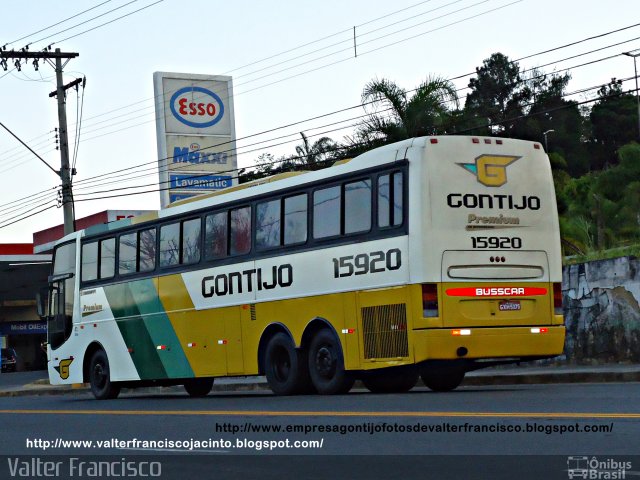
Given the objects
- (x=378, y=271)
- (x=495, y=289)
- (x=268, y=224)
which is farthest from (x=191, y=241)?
(x=495, y=289)

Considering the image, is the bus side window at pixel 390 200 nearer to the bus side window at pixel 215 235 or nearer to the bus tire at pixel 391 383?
the bus tire at pixel 391 383

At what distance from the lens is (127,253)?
24625mm

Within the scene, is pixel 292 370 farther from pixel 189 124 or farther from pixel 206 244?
pixel 189 124

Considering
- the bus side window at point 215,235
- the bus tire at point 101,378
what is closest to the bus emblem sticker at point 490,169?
the bus side window at point 215,235

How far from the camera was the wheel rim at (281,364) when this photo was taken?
20234 mm

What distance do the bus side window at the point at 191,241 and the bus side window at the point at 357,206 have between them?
13.7 ft

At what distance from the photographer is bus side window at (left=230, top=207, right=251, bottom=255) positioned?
69.6ft

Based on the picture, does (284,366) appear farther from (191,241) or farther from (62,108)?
(62,108)

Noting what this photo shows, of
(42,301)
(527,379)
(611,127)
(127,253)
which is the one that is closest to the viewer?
(527,379)

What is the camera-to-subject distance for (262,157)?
8656cm

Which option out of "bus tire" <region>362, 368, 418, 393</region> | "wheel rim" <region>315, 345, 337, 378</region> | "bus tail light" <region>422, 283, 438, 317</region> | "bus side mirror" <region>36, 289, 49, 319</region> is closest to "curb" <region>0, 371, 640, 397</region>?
"bus tire" <region>362, 368, 418, 393</region>

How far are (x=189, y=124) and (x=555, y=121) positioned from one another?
6320cm

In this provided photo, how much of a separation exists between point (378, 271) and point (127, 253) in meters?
Result: 7.64

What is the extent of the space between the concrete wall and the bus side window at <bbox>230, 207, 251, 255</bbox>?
23.7ft
